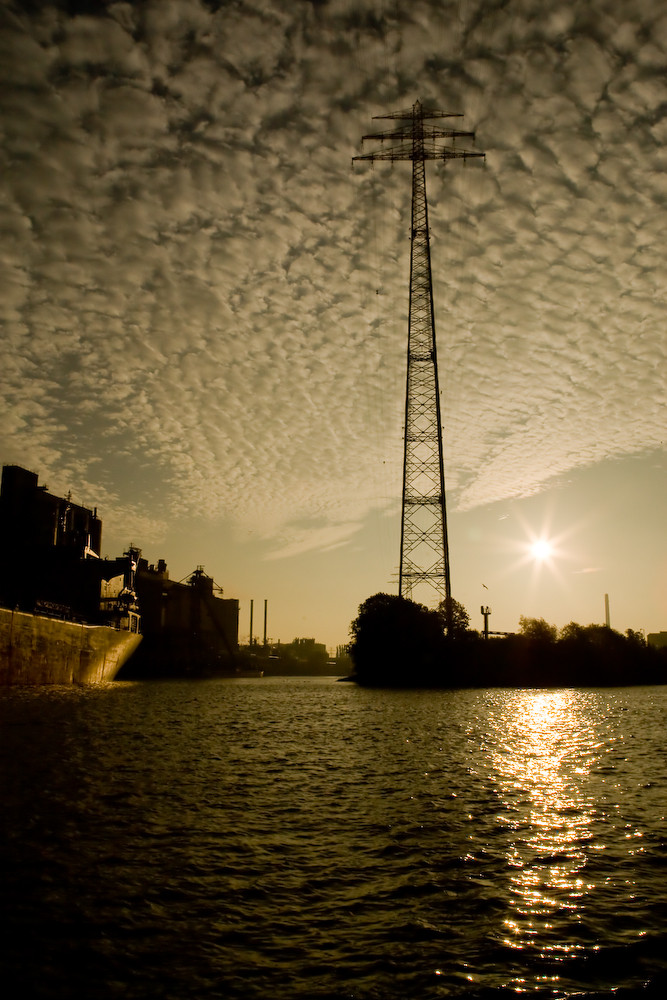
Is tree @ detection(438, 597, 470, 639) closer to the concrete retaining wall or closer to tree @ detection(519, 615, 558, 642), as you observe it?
tree @ detection(519, 615, 558, 642)

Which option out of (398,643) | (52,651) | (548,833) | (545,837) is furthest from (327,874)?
(398,643)

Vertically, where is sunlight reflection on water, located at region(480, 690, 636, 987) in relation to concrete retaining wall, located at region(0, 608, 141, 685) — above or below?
below

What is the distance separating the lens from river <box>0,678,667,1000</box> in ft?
23.3

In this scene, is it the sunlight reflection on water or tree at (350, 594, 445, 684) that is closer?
the sunlight reflection on water

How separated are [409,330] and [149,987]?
222ft

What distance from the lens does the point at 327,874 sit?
1027 centimetres

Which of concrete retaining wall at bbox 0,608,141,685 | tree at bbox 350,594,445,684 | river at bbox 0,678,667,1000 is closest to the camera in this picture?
river at bbox 0,678,667,1000

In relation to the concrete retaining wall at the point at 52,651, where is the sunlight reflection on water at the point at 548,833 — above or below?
below

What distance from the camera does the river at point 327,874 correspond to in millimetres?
7109

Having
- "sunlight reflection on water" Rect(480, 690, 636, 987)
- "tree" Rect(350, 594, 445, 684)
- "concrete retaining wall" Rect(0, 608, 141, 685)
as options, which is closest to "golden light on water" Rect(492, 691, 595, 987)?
"sunlight reflection on water" Rect(480, 690, 636, 987)

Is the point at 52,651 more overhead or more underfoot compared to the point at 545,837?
more overhead

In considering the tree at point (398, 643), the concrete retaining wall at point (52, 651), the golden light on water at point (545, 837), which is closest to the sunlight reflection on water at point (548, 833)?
the golden light on water at point (545, 837)

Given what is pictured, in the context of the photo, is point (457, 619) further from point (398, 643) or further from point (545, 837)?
point (545, 837)

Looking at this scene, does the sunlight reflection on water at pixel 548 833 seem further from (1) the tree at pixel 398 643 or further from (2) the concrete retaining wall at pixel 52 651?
(1) the tree at pixel 398 643
